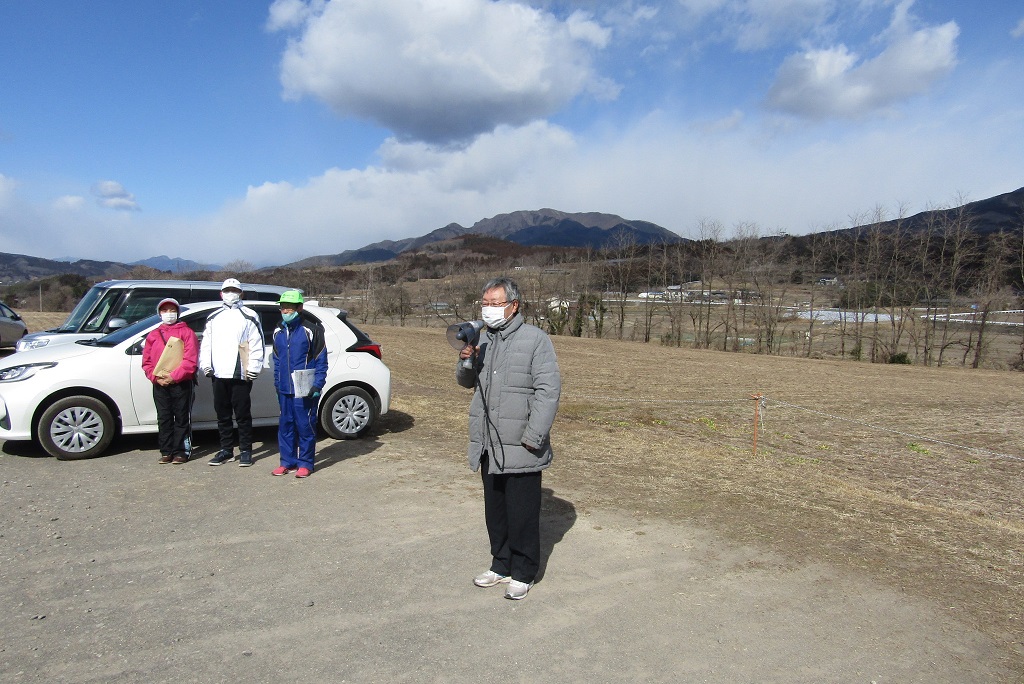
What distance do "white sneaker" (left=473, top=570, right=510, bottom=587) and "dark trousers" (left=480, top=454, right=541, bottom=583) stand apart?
0.03 metres

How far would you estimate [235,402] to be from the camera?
664 centimetres

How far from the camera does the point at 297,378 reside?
627 centimetres

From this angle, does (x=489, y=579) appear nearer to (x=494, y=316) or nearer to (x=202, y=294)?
(x=494, y=316)

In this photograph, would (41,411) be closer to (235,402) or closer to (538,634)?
(235,402)

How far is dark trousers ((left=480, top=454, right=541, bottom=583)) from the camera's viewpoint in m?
4.15

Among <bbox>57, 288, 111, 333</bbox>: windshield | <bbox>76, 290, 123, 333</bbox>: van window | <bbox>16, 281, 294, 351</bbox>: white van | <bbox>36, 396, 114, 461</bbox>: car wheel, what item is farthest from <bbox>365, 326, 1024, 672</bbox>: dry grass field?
<bbox>57, 288, 111, 333</bbox>: windshield

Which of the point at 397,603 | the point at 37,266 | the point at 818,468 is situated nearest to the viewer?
the point at 397,603

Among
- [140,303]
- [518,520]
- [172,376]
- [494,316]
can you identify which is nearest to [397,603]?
[518,520]

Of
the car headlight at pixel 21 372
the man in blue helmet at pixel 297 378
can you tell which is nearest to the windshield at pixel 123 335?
the car headlight at pixel 21 372

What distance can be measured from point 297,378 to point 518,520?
10.0 feet

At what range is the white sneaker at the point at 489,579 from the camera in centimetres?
421

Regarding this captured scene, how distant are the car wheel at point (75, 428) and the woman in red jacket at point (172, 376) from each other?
583mm

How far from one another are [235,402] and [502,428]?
12.3 ft

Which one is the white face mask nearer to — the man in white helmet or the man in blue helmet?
the man in blue helmet
